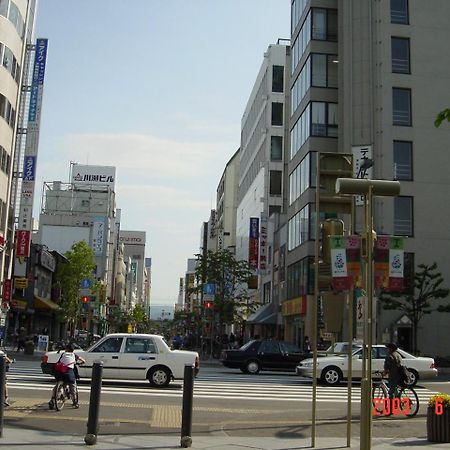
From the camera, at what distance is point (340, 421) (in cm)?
1481

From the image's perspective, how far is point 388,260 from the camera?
10133 millimetres

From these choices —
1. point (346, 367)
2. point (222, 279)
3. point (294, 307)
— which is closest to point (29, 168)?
point (222, 279)

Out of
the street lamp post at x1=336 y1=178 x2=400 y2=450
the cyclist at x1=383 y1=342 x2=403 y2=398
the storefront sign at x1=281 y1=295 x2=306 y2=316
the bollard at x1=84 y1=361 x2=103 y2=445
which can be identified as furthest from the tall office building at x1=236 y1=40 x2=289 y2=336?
the street lamp post at x1=336 y1=178 x2=400 y2=450

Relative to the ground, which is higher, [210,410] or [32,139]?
[32,139]

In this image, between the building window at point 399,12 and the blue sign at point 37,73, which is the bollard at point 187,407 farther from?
the building window at point 399,12

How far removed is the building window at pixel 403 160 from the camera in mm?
42000

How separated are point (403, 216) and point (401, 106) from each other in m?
7.27

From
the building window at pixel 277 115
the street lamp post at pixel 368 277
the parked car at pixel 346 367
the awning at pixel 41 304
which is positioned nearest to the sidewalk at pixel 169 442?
the street lamp post at pixel 368 277

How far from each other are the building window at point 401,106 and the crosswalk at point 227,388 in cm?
2265

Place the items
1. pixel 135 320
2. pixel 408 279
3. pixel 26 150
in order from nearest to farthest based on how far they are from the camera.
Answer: pixel 408 279, pixel 26 150, pixel 135 320

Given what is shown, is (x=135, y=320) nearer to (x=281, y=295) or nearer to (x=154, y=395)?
(x=281, y=295)

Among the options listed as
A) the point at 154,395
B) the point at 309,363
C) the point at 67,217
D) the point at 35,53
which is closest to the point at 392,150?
the point at 309,363

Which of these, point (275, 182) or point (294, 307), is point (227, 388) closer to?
point (294, 307)

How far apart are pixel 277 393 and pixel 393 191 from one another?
1198 centimetres
